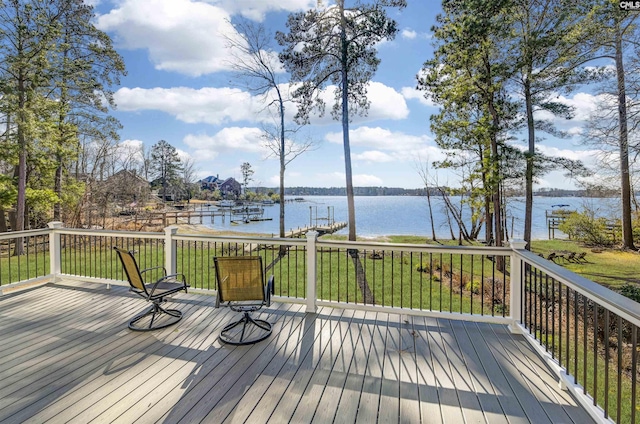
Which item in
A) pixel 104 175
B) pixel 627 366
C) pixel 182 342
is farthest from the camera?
pixel 104 175

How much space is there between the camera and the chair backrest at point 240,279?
3.16 metres

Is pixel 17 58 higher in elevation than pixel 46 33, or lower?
lower

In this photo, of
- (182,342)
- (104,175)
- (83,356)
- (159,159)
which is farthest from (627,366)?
(159,159)

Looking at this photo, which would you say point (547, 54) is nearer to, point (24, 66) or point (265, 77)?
point (265, 77)

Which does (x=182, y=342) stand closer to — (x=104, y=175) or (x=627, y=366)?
(x=627, y=366)

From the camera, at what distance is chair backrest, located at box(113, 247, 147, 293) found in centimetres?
340

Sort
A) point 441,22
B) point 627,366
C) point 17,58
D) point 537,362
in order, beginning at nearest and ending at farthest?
1. point 537,362
2. point 627,366
3. point 17,58
4. point 441,22

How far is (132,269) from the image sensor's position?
3504 millimetres

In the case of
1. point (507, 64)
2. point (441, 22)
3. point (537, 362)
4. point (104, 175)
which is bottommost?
point (537, 362)

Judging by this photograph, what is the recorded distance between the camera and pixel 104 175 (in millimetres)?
15930

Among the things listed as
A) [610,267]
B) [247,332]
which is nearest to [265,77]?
[247,332]

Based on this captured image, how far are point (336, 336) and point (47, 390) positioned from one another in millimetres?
2456

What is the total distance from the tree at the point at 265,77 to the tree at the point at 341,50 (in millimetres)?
1908

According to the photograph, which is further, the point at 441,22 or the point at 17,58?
the point at 441,22
